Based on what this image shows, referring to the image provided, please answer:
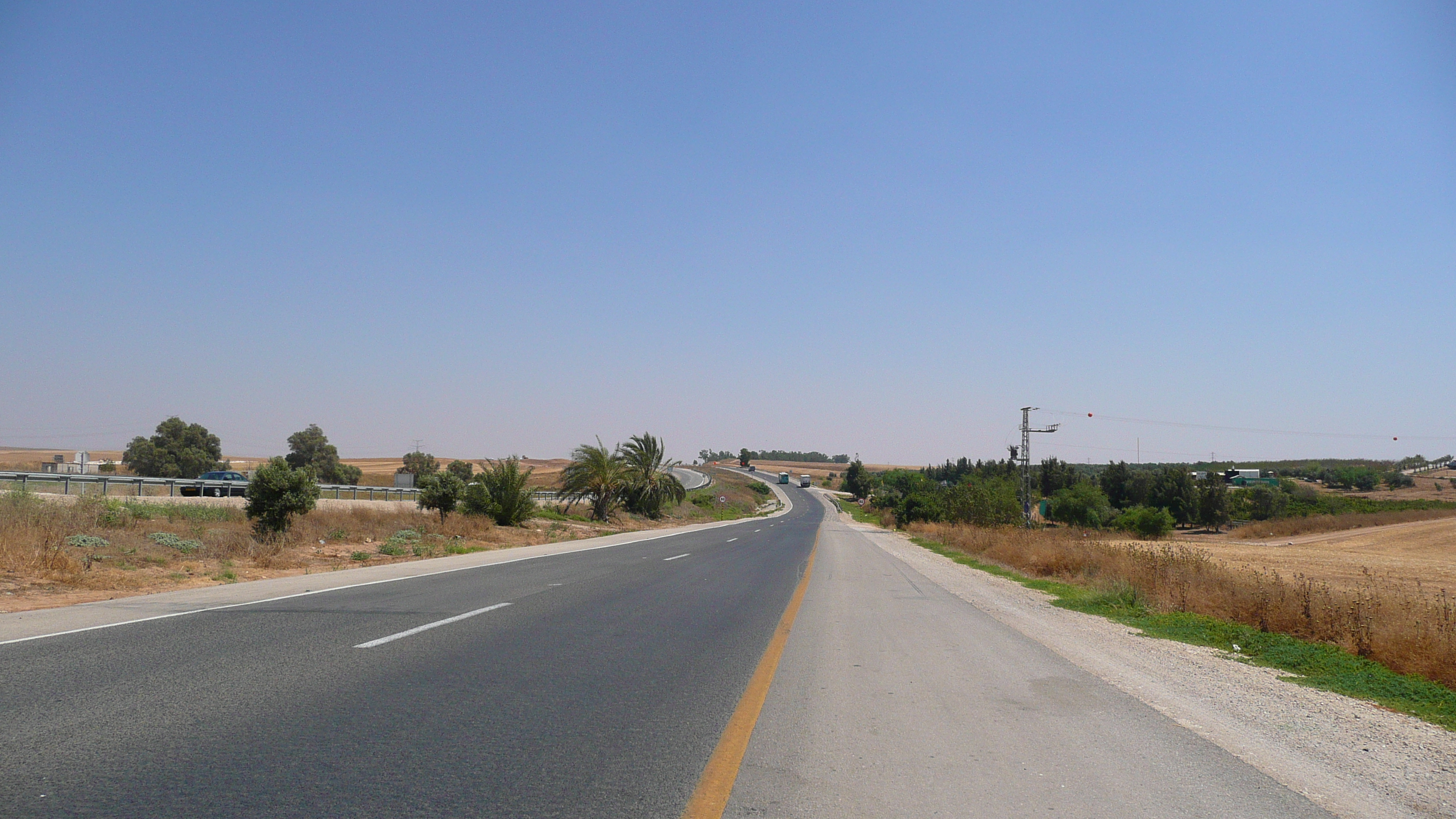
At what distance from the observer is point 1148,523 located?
76062 mm

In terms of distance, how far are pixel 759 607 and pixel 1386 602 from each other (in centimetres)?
1080

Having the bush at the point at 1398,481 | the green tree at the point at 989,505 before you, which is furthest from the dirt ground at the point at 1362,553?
the bush at the point at 1398,481

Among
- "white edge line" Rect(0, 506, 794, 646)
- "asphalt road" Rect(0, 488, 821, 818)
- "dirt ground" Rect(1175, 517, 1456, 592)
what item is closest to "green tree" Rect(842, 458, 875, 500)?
"dirt ground" Rect(1175, 517, 1456, 592)

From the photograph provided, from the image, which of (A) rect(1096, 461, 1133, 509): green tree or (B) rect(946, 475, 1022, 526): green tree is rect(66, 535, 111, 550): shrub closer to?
(B) rect(946, 475, 1022, 526): green tree

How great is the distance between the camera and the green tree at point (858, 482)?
144 meters

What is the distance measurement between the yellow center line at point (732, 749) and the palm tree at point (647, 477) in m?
48.8

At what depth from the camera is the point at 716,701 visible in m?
6.55

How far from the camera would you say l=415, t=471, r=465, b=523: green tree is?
3241 cm

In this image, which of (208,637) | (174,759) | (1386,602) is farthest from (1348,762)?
(1386,602)

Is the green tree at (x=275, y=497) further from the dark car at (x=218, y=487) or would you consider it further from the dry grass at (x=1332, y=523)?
the dry grass at (x=1332, y=523)

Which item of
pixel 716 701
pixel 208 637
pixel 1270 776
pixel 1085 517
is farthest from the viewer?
pixel 1085 517

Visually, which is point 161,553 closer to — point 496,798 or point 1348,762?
point 496,798

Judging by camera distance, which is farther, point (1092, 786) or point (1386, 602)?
point (1386, 602)

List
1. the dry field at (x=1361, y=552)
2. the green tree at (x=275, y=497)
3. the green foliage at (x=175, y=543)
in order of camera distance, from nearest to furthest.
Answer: the green foliage at (x=175, y=543)
the green tree at (x=275, y=497)
the dry field at (x=1361, y=552)
